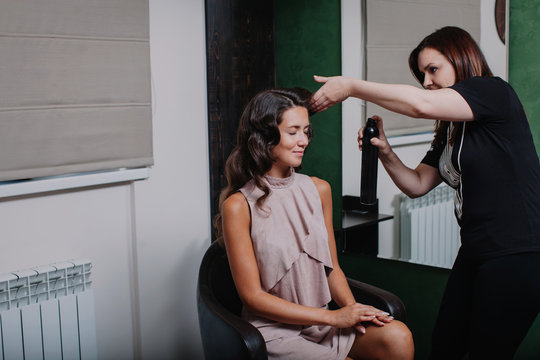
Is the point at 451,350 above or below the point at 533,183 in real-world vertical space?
below

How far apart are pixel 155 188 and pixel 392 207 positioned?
40.1 inches

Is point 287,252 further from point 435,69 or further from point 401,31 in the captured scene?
point 401,31

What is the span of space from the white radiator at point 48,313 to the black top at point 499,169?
142 centimetres

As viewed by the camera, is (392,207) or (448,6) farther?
(392,207)

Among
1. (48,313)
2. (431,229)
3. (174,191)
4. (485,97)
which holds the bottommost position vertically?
(48,313)

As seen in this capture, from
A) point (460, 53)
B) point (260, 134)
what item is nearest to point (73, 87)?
point (260, 134)

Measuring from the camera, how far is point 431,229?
2.23 m

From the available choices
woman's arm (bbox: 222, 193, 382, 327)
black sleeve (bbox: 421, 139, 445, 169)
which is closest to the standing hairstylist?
black sleeve (bbox: 421, 139, 445, 169)

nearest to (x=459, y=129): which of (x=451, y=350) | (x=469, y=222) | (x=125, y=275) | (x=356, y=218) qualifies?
(x=469, y=222)

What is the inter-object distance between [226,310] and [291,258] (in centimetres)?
26

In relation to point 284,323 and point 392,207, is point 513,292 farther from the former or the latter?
point 392,207

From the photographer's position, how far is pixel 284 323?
1740mm

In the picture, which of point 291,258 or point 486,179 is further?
point 291,258

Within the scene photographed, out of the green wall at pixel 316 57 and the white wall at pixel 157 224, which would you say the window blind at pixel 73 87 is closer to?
the white wall at pixel 157 224
